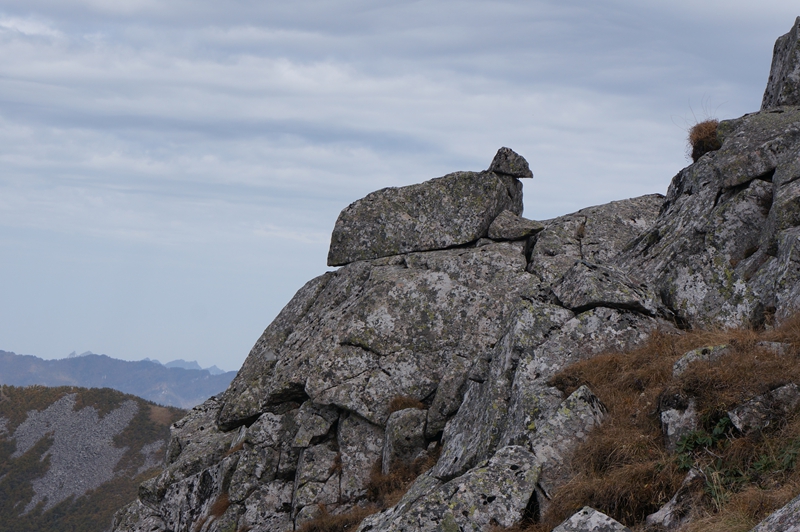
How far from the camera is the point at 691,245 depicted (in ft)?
61.7

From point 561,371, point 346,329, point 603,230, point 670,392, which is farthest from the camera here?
point 603,230

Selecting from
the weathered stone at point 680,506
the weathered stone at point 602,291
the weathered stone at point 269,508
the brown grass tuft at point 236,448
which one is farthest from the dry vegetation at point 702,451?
the brown grass tuft at point 236,448

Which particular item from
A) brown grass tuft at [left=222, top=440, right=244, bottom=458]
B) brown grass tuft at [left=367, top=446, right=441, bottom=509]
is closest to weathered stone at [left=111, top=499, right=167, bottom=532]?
brown grass tuft at [left=222, top=440, right=244, bottom=458]

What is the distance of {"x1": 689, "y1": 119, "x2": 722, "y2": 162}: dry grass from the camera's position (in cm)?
2208

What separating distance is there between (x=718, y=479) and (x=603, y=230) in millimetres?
17811

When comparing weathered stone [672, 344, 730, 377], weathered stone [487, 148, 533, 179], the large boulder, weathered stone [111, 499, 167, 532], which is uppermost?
weathered stone [487, 148, 533, 179]

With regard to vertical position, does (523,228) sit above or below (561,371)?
above

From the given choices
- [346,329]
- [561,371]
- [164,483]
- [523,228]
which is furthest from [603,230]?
[164,483]

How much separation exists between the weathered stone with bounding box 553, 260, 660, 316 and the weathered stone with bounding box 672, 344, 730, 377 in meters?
3.74

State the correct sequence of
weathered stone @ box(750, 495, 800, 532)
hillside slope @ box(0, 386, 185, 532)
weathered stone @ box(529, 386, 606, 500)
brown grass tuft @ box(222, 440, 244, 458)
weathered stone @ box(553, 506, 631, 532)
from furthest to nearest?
hillside slope @ box(0, 386, 185, 532), brown grass tuft @ box(222, 440, 244, 458), weathered stone @ box(529, 386, 606, 500), weathered stone @ box(553, 506, 631, 532), weathered stone @ box(750, 495, 800, 532)

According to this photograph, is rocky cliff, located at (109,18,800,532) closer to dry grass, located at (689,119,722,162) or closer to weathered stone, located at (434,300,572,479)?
weathered stone, located at (434,300,572,479)

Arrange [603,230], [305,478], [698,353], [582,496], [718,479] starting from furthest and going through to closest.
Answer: [603,230] < [305,478] < [698,353] < [582,496] < [718,479]

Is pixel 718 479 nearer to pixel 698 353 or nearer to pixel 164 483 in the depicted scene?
pixel 698 353

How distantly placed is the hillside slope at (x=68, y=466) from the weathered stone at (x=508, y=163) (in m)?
151
